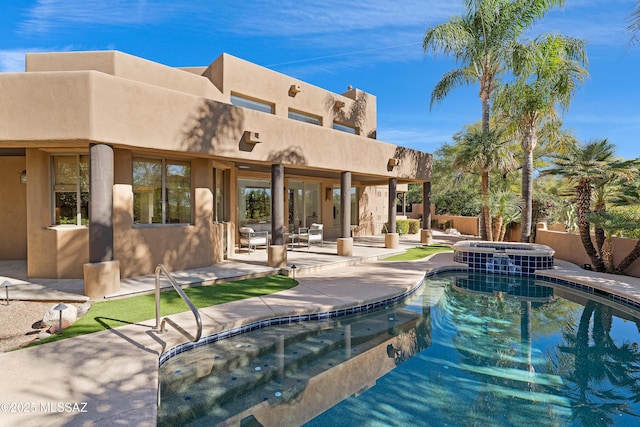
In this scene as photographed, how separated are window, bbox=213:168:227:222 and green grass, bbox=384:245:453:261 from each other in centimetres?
690

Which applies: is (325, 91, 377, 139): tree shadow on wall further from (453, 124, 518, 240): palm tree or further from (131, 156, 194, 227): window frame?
(131, 156, 194, 227): window frame

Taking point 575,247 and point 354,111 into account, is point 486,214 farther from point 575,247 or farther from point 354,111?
point 354,111

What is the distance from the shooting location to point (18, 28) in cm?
1480

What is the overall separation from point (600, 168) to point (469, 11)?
955 cm

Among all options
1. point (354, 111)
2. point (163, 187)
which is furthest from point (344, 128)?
point (163, 187)

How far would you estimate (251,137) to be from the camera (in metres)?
10.0

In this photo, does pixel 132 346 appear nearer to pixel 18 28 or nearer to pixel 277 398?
pixel 277 398

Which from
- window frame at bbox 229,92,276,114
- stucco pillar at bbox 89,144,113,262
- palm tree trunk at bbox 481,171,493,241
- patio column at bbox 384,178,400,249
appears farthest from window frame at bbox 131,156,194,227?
palm tree trunk at bbox 481,171,493,241

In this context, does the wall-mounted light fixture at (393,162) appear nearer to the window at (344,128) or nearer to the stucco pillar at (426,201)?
the stucco pillar at (426,201)

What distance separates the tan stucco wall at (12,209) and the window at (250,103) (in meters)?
7.57

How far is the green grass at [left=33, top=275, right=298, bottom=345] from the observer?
19.6 feet

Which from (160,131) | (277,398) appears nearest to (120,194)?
(160,131)

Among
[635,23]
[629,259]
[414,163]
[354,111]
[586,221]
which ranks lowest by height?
[629,259]

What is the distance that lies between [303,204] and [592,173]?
12.6m
